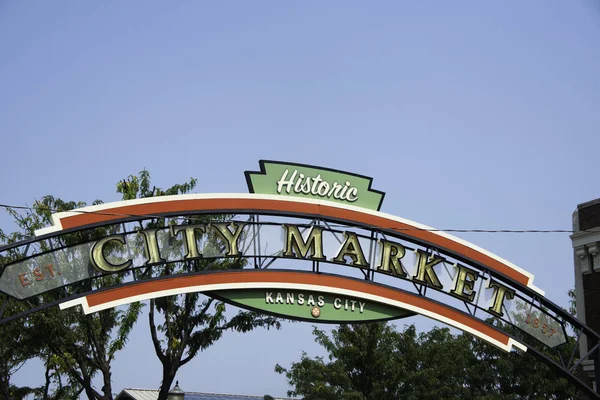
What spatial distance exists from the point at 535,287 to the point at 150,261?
31.7 ft

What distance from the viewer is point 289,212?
19141 millimetres

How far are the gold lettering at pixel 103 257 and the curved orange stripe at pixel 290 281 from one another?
593 millimetres

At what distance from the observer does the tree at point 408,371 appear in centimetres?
3303

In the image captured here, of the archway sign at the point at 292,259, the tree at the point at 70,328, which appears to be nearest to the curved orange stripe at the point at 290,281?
the archway sign at the point at 292,259

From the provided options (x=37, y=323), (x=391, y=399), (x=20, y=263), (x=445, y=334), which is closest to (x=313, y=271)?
(x=20, y=263)

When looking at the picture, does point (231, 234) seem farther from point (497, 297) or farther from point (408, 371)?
point (408, 371)

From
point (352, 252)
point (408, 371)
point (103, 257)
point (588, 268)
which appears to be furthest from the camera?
point (408, 371)

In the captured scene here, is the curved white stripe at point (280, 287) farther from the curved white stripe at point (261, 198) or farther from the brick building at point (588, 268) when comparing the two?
the brick building at point (588, 268)

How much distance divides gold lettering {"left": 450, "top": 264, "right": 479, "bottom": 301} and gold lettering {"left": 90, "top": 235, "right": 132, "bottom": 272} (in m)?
7.98

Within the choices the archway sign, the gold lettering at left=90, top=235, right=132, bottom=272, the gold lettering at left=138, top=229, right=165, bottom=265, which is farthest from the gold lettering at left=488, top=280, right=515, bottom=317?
the gold lettering at left=90, top=235, right=132, bottom=272

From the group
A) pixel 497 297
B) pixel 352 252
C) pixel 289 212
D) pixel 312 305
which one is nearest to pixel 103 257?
pixel 289 212

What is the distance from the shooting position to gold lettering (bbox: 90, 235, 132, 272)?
58.5 feet

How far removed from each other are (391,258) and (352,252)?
0.99 m

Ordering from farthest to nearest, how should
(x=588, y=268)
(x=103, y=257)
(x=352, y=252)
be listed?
(x=588, y=268) → (x=352, y=252) → (x=103, y=257)
